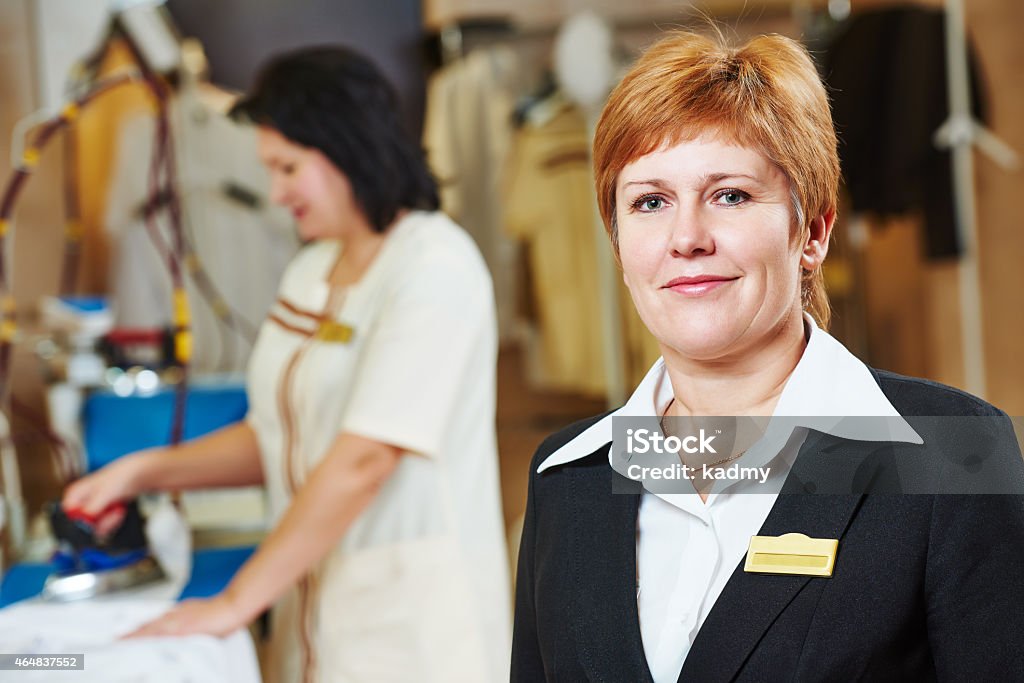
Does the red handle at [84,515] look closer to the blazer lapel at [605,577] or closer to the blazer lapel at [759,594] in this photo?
the blazer lapel at [605,577]

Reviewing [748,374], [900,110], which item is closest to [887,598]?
[748,374]

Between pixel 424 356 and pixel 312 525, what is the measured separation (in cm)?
22

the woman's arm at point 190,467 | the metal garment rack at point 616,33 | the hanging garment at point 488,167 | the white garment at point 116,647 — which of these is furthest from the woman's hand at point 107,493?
the hanging garment at point 488,167

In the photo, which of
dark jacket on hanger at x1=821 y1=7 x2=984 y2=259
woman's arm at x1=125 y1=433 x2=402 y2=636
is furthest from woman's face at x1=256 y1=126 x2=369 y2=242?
dark jacket on hanger at x1=821 y1=7 x2=984 y2=259

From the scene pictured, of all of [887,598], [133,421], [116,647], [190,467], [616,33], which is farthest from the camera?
[616,33]

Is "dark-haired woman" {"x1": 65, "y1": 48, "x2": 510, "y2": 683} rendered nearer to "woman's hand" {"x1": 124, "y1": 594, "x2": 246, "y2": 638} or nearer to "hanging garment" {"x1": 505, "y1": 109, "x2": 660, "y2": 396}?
"woman's hand" {"x1": 124, "y1": 594, "x2": 246, "y2": 638}

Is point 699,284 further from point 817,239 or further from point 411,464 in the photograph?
point 411,464

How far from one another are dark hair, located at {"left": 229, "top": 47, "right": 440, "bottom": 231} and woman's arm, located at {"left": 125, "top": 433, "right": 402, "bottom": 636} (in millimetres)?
296

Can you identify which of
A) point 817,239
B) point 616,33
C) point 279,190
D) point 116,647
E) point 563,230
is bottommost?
point 116,647

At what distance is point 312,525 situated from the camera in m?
1.17

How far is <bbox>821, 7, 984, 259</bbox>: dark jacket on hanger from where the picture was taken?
2.76 m

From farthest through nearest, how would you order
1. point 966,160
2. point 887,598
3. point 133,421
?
point 966,160
point 133,421
point 887,598

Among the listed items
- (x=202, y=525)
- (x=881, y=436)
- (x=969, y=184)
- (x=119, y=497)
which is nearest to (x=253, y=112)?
(x=119, y=497)

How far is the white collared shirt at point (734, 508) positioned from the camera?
26.2 inches
